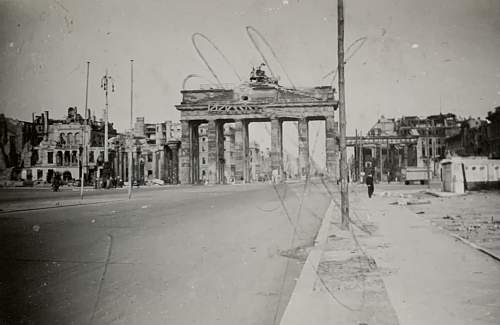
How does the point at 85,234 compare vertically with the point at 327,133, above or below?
below

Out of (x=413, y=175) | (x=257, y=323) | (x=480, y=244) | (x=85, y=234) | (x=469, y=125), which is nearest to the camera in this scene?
(x=257, y=323)

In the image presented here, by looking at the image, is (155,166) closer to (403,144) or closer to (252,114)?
(252,114)

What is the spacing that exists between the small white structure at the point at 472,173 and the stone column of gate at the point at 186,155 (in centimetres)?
5351

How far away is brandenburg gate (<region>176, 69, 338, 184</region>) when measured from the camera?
7344 cm

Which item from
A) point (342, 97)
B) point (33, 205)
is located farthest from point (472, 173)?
point (33, 205)

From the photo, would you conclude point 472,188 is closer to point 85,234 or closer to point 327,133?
point 85,234

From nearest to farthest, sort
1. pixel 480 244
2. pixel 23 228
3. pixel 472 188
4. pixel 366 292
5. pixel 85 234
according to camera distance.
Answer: pixel 366 292
pixel 480 244
pixel 85 234
pixel 23 228
pixel 472 188

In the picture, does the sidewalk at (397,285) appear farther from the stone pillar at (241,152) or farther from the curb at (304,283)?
the stone pillar at (241,152)

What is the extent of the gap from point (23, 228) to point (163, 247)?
5.10m

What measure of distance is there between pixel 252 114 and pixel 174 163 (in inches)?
785

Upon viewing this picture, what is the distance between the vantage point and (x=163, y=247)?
28.7 feet

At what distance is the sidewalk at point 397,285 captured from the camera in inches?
179

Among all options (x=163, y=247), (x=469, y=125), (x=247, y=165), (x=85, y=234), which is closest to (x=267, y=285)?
(x=163, y=247)

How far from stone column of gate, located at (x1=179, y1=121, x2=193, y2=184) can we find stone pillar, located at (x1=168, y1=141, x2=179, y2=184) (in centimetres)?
539
